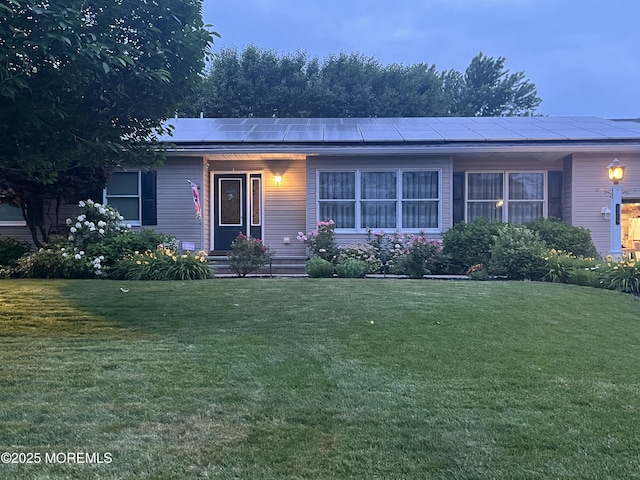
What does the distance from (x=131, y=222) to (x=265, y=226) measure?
136 inches

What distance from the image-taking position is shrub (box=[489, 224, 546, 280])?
9414 millimetres

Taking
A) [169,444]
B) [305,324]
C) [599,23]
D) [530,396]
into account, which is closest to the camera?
[169,444]

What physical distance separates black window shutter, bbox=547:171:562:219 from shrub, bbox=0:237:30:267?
1311 cm

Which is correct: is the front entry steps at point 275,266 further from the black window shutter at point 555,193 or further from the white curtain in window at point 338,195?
the black window shutter at point 555,193

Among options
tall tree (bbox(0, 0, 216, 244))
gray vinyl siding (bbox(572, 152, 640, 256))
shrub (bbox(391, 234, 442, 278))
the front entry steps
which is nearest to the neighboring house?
gray vinyl siding (bbox(572, 152, 640, 256))

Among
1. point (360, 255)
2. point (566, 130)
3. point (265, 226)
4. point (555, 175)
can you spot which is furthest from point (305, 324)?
point (566, 130)

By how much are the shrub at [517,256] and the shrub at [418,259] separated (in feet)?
4.20

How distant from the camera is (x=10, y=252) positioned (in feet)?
34.9

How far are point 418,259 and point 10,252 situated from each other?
9008 millimetres

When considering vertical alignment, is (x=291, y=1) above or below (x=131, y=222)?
above

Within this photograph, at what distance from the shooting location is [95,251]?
9.77 meters

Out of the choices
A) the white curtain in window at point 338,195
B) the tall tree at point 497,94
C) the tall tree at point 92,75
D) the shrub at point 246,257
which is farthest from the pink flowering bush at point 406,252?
the tall tree at point 497,94

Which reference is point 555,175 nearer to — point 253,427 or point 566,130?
point 566,130

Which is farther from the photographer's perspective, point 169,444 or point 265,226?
point 265,226
